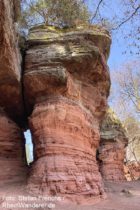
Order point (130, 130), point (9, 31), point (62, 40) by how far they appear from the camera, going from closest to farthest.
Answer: point (9, 31) → point (62, 40) → point (130, 130)

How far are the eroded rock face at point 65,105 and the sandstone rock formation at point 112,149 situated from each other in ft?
23.2

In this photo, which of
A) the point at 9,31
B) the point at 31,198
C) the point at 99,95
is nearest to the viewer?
the point at 31,198

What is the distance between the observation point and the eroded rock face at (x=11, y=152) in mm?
8812

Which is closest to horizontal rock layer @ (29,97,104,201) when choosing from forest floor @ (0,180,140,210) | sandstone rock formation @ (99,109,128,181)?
forest floor @ (0,180,140,210)

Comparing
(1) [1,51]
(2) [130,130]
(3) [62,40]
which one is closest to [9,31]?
(1) [1,51]

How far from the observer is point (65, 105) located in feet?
29.8

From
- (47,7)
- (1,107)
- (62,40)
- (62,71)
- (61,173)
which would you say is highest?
(47,7)

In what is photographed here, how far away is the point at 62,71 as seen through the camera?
9031mm

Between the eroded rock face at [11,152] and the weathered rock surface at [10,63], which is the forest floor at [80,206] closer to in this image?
the eroded rock face at [11,152]

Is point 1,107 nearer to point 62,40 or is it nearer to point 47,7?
point 62,40

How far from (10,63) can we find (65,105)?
2274 mm

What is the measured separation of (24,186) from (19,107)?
11.0 feet

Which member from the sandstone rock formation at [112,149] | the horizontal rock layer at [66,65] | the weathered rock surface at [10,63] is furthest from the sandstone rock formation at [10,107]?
the sandstone rock formation at [112,149]

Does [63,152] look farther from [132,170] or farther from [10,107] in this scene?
[132,170]
